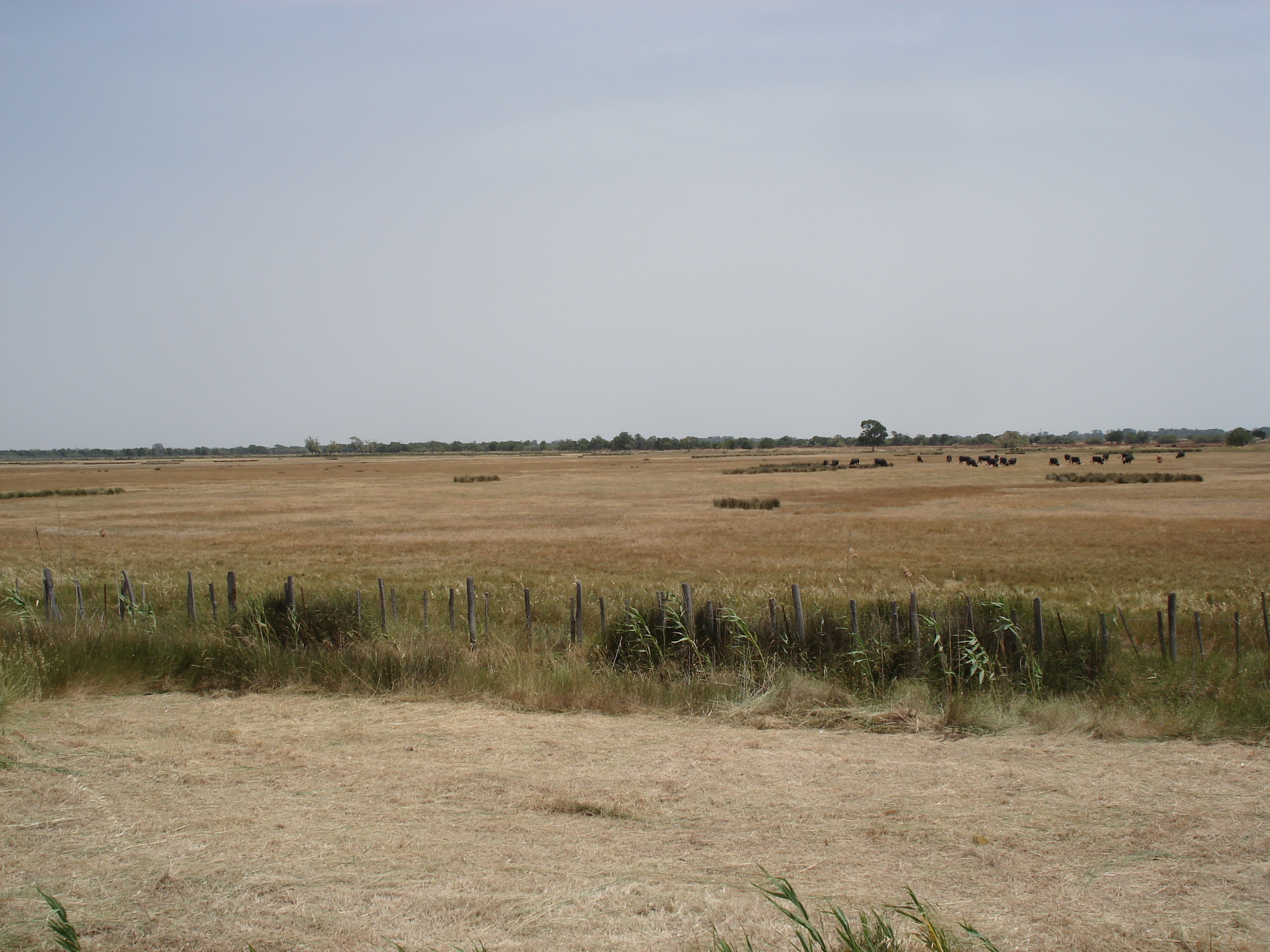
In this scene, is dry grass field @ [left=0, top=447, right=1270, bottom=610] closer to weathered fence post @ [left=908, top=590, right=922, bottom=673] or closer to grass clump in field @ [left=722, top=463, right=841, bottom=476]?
weathered fence post @ [left=908, top=590, right=922, bottom=673]

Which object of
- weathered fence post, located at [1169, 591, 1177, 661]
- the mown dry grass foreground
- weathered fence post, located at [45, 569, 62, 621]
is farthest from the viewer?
weathered fence post, located at [45, 569, 62, 621]

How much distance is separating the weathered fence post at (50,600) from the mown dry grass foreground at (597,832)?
5.17m

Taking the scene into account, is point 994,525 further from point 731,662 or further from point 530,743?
point 530,743

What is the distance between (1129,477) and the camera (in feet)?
236

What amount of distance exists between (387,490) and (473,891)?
75817 mm

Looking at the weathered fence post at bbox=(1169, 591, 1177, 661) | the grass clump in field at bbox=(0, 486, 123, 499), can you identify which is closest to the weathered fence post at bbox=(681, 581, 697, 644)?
the weathered fence post at bbox=(1169, 591, 1177, 661)

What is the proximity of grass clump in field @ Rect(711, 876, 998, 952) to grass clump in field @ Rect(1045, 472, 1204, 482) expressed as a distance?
73565 mm

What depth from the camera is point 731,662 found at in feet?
37.0

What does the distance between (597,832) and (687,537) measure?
3226 centimetres

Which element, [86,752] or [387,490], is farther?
[387,490]

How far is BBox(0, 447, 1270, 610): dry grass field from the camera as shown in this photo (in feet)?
82.0

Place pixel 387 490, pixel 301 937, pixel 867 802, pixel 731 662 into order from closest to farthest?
pixel 301 937 → pixel 867 802 → pixel 731 662 → pixel 387 490

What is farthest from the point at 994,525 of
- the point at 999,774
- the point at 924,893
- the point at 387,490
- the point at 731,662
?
the point at 387,490

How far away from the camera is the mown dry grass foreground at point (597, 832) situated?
187 inches
